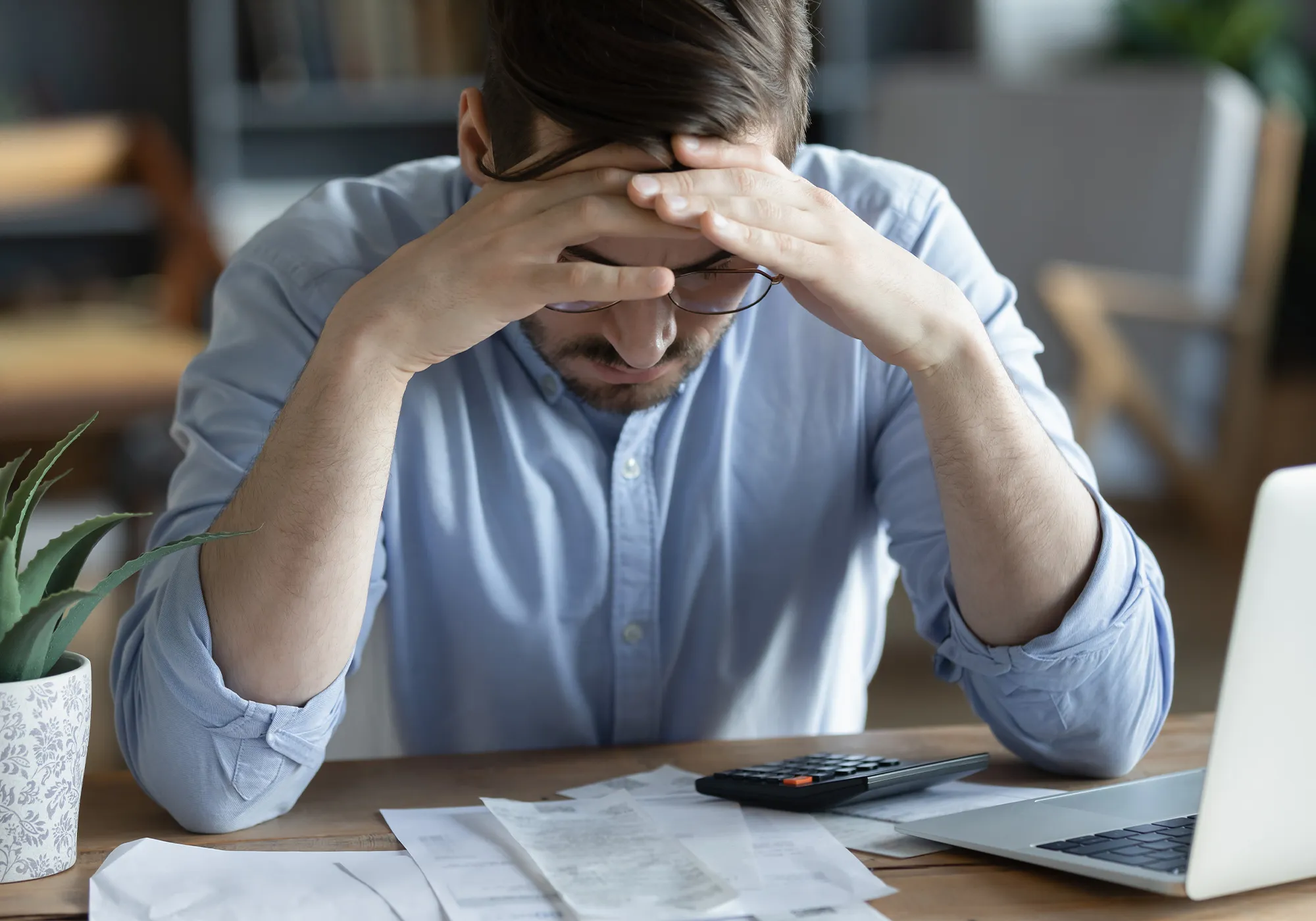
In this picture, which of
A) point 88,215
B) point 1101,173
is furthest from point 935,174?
point 88,215

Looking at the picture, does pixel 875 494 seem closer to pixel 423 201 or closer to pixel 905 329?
pixel 905 329

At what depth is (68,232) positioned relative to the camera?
12.1 feet

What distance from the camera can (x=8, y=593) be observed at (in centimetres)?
79

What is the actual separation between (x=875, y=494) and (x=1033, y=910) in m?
0.51

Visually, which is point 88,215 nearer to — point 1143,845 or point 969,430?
point 969,430

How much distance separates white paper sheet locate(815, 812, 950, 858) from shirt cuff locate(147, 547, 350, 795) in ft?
1.11

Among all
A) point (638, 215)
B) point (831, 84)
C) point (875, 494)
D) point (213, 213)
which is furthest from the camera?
point (831, 84)

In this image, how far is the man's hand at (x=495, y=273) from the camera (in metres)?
0.87

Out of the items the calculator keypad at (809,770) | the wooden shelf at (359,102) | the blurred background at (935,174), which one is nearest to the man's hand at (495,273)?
the calculator keypad at (809,770)

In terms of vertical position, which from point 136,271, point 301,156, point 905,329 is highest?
point 905,329

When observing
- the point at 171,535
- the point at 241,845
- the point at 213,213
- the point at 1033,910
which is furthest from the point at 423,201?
the point at 213,213

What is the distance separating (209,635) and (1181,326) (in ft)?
8.92

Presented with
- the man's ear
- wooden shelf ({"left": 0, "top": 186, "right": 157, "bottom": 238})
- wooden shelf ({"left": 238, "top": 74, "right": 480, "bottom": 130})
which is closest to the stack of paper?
the man's ear

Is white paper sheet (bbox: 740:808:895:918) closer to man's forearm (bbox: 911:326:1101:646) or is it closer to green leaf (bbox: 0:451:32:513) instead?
man's forearm (bbox: 911:326:1101:646)
